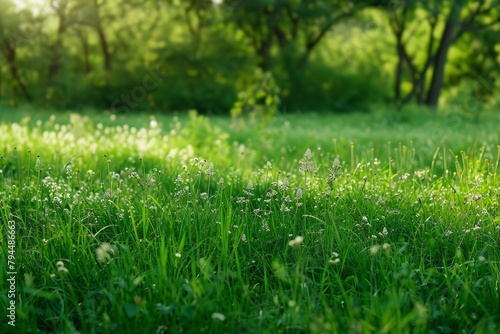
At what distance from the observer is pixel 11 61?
2431cm

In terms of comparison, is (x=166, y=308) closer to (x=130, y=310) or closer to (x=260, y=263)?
(x=130, y=310)

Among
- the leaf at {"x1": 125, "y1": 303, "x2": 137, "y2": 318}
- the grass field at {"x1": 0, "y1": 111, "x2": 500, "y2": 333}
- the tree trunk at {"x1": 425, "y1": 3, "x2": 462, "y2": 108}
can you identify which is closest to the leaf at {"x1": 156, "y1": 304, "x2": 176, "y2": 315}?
the grass field at {"x1": 0, "y1": 111, "x2": 500, "y2": 333}

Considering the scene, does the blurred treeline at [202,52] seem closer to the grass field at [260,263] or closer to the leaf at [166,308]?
the grass field at [260,263]

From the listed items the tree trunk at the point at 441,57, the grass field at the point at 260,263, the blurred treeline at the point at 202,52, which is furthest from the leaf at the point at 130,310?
the tree trunk at the point at 441,57

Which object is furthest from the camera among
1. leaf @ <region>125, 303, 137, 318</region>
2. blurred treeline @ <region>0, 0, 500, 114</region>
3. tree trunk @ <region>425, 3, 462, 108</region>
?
blurred treeline @ <region>0, 0, 500, 114</region>

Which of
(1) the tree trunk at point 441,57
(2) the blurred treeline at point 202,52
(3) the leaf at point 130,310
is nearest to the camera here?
(3) the leaf at point 130,310

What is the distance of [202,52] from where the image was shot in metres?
25.8

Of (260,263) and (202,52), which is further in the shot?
(202,52)

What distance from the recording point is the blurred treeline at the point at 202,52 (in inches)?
950

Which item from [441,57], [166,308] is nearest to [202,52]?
[441,57]

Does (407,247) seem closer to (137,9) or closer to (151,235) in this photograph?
(151,235)

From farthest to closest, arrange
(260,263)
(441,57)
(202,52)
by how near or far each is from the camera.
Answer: (202,52), (441,57), (260,263)

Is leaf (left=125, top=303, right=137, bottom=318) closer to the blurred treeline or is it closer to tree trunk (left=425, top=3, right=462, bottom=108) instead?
the blurred treeline

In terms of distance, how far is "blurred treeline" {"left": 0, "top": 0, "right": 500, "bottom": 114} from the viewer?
950 inches
